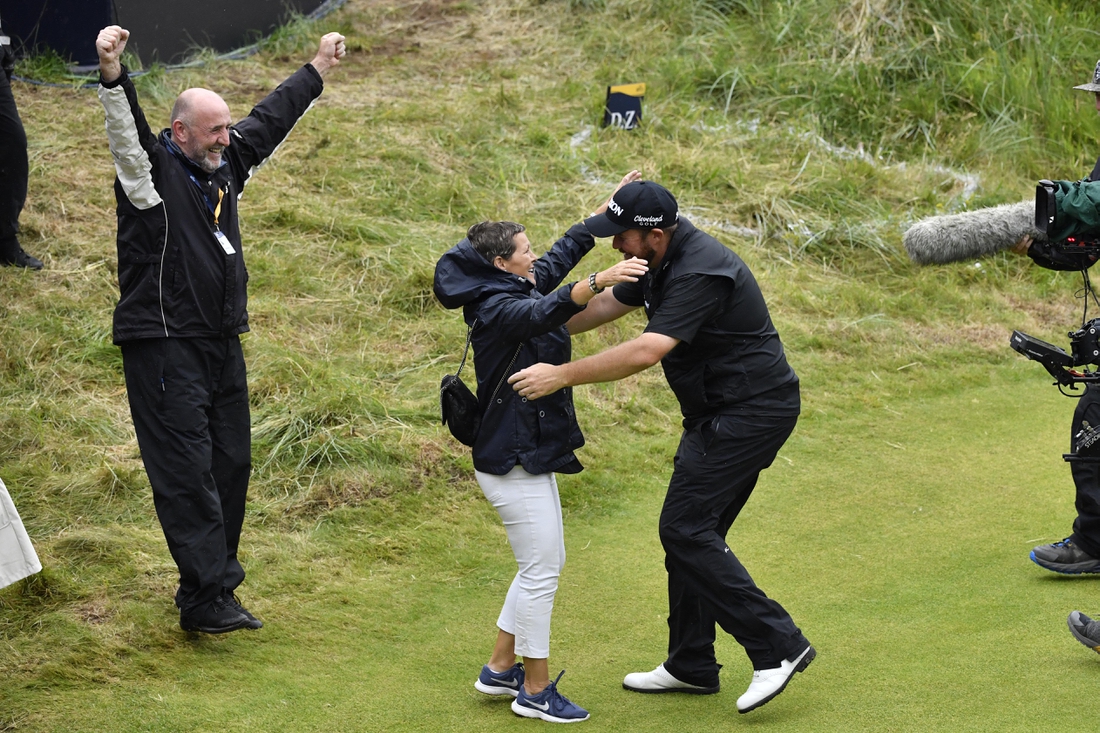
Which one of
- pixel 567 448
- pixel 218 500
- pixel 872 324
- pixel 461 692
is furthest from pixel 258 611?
pixel 872 324

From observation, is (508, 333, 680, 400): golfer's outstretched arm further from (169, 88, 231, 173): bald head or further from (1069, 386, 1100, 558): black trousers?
(1069, 386, 1100, 558): black trousers

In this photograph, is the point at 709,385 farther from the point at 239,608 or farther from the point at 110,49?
the point at 110,49

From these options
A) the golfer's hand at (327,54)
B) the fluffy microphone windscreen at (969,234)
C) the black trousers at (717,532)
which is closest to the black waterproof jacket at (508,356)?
the black trousers at (717,532)

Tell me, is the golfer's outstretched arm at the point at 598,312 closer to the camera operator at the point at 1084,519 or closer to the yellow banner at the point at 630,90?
the camera operator at the point at 1084,519

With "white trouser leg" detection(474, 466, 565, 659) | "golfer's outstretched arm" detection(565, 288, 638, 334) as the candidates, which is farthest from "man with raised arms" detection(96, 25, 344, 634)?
"golfer's outstretched arm" detection(565, 288, 638, 334)

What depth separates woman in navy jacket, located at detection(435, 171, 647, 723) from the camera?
377 cm

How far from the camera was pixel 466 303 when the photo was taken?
386 centimetres

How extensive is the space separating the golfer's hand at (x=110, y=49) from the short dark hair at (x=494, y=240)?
1309 millimetres

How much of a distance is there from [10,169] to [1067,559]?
21.0 feet

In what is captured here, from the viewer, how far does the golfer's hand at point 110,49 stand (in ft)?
12.1

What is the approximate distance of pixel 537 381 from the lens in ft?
11.8

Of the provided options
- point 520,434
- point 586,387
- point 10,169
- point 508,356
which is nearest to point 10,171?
point 10,169

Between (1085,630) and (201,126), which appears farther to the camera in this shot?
(201,126)

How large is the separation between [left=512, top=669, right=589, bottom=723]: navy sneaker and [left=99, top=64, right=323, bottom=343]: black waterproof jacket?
1776 mm
